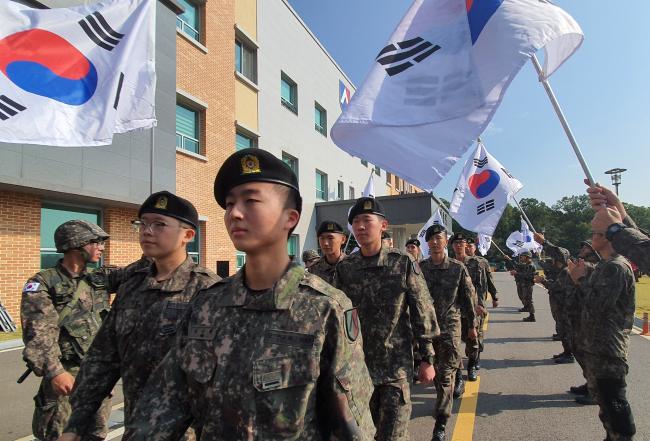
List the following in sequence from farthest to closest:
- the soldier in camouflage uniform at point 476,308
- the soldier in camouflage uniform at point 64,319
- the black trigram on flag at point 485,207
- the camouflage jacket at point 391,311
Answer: the black trigram on flag at point 485,207, the soldier in camouflage uniform at point 476,308, the camouflage jacket at point 391,311, the soldier in camouflage uniform at point 64,319

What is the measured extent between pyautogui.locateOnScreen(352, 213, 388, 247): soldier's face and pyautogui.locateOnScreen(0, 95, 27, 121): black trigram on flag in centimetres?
298

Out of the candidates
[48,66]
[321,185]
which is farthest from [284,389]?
[321,185]

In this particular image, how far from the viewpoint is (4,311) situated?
8844mm

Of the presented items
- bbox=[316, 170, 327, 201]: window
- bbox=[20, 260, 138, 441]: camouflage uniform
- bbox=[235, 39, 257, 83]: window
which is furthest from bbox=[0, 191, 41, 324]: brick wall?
bbox=[316, 170, 327, 201]: window

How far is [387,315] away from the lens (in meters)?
3.42

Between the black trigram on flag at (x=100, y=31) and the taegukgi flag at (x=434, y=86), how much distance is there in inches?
105

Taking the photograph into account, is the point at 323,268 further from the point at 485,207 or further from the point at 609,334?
the point at 609,334

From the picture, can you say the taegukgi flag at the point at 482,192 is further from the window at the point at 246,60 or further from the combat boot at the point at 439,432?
the window at the point at 246,60

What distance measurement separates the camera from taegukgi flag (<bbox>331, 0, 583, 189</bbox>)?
2.92 m

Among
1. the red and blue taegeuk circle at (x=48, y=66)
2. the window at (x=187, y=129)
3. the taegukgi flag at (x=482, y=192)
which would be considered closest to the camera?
the red and blue taegeuk circle at (x=48, y=66)

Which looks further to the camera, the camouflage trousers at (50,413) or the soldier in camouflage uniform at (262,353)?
the camouflage trousers at (50,413)

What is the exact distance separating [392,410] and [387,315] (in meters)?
0.72

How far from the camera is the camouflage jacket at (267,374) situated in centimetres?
146

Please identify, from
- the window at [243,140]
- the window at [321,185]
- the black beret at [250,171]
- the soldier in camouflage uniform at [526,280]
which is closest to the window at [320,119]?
the window at [321,185]
